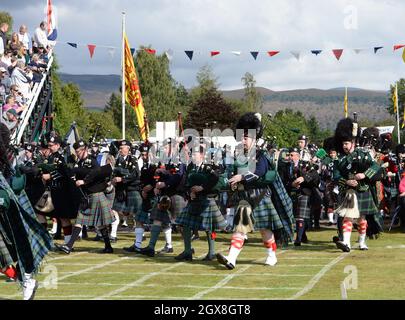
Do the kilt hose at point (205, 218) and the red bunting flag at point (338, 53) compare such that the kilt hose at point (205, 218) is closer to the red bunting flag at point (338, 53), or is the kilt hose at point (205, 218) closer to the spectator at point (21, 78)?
the spectator at point (21, 78)

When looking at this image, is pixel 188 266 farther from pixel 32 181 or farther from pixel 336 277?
pixel 32 181

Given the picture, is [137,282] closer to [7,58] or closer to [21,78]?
[21,78]

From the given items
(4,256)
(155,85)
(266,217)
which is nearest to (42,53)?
(266,217)

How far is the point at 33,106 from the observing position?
19.7 meters

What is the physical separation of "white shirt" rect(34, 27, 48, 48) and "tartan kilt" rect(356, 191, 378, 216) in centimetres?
1184

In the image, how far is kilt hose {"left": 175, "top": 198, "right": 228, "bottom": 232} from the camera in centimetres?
1187

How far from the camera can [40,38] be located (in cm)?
2181

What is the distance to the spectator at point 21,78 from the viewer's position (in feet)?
63.1

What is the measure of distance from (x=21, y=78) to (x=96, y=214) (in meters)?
7.60

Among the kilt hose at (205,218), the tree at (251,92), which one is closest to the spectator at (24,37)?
the kilt hose at (205,218)

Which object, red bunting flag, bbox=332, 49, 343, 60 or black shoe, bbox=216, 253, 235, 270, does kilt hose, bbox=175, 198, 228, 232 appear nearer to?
black shoe, bbox=216, 253, 235, 270

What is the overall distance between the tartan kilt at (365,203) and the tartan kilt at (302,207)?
149 cm

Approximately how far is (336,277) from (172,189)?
12.6ft
